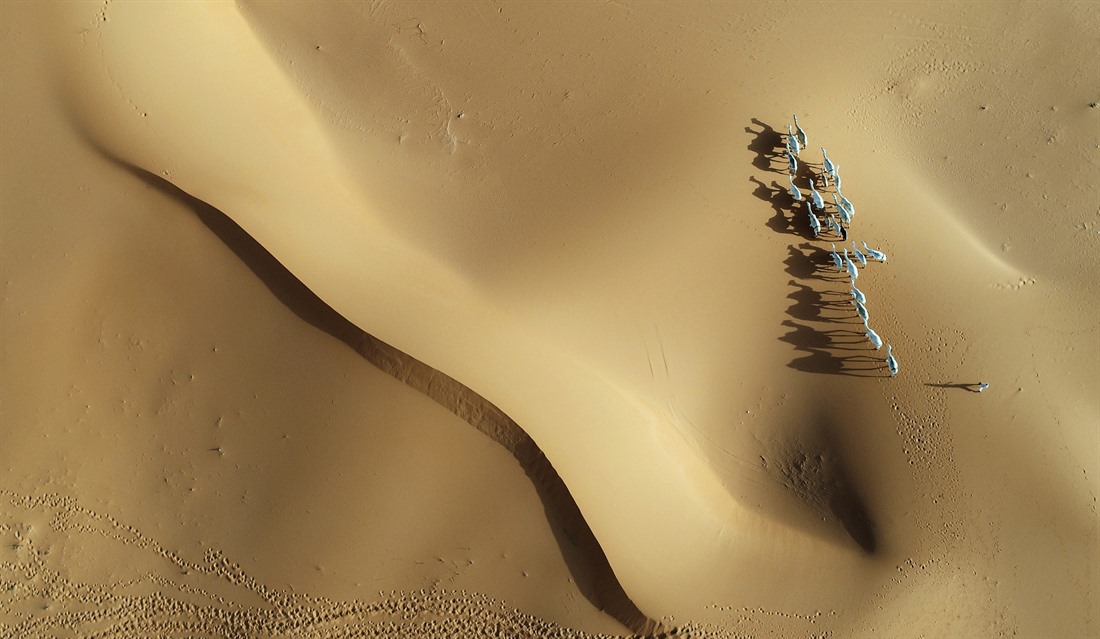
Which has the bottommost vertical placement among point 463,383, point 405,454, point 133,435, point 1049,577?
point 133,435

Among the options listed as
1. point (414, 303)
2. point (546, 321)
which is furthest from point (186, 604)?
point (546, 321)

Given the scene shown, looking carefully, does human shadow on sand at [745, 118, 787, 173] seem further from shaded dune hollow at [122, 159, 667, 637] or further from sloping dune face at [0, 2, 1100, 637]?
shaded dune hollow at [122, 159, 667, 637]

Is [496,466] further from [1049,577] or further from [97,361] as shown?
[1049,577]

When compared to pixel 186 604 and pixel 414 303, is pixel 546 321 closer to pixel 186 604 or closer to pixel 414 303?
pixel 414 303

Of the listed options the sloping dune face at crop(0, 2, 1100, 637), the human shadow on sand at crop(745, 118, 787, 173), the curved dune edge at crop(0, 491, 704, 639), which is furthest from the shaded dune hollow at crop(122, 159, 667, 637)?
the human shadow on sand at crop(745, 118, 787, 173)

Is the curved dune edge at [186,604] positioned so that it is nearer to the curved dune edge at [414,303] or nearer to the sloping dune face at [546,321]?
the sloping dune face at [546,321]

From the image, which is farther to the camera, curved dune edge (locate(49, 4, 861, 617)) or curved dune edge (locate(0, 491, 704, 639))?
curved dune edge (locate(0, 491, 704, 639))

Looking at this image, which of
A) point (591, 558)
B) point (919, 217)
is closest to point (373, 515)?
point (591, 558)
